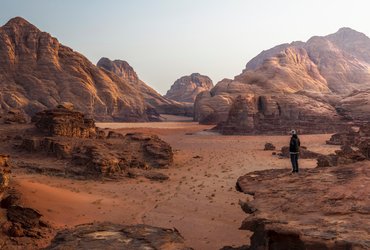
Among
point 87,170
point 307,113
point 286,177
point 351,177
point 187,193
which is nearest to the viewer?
point 351,177

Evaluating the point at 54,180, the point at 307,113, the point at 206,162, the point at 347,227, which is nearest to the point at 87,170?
the point at 54,180

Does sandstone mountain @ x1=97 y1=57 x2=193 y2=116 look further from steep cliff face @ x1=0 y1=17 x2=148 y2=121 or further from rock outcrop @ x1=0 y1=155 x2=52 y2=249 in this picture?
rock outcrop @ x1=0 y1=155 x2=52 y2=249

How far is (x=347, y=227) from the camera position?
5.82 m

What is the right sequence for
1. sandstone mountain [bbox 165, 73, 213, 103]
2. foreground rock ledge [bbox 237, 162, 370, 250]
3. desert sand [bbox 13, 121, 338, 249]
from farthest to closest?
1. sandstone mountain [bbox 165, 73, 213, 103]
2. desert sand [bbox 13, 121, 338, 249]
3. foreground rock ledge [bbox 237, 162, 370, 250]

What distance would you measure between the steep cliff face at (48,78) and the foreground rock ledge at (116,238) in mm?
63244

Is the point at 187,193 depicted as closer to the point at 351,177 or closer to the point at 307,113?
the point at 351,177

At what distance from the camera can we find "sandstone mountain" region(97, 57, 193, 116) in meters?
110

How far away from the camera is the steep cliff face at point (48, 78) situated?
70375 millimetres

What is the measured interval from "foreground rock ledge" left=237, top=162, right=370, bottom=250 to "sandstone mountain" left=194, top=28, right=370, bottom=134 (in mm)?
38423

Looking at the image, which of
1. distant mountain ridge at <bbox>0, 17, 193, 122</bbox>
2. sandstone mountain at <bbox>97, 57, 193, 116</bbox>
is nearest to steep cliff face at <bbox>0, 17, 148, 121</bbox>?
distant mountain ridge at <bbox>0, 17, 193, 122</bbox>

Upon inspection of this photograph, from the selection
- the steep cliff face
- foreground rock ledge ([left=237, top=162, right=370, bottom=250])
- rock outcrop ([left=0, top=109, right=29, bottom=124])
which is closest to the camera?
foreground rock ledge ([left=237, top=162, right=370, bottom=250])

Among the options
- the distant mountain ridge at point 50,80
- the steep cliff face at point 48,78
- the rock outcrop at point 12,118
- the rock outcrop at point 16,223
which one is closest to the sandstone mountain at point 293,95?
the distant mountain ridge at point 50,80

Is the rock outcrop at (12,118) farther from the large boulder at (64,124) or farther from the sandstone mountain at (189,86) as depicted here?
the sandstone mountain at (189,86)

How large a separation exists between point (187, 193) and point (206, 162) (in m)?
9.09
